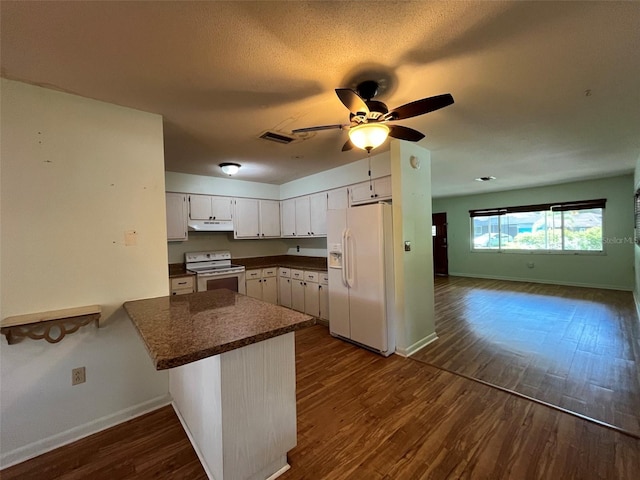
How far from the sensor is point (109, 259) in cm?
206

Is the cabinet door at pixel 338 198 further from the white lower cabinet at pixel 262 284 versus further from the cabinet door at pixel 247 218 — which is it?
the white lower cabinet at pixel 262 284

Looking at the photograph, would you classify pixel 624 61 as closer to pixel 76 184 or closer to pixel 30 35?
pixel 30 35

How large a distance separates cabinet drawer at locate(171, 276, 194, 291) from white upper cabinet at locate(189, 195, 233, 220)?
101cm

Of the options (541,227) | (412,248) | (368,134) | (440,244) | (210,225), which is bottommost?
(440,244)

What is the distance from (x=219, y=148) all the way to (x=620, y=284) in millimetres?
8249

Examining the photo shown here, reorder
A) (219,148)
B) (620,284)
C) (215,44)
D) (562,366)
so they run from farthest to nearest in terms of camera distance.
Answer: (620,284) → (219,148) → (562,366) → (215,44)

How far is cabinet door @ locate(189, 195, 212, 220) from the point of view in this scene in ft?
14.2

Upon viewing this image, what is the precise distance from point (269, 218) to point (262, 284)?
51.1 inches

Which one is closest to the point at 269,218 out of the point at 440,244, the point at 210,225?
the point at 210,225

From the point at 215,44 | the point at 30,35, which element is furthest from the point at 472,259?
the point at 30,35

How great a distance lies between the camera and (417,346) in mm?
3229

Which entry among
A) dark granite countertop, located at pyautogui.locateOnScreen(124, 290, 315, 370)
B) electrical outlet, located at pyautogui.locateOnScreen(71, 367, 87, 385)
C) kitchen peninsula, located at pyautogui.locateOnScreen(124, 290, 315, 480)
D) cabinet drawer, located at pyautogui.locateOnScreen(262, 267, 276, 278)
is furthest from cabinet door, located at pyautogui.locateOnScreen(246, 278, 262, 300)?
kitchen peninsula, located at pyautogui.locateOnScreen(124, 290, 315, 480)

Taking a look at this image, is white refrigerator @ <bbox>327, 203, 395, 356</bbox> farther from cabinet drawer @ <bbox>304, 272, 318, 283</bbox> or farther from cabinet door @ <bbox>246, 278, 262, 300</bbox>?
cabinet door @ <bbox>246, 278, 262, 300</bbox>

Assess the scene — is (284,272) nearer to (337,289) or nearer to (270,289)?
(270,289)
